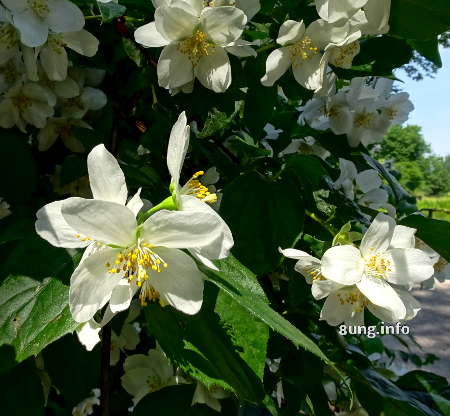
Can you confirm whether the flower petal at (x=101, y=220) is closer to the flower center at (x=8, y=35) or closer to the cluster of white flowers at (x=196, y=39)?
the cluster of white flowers at (x=196, y=39)

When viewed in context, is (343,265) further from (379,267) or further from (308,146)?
(308,146)

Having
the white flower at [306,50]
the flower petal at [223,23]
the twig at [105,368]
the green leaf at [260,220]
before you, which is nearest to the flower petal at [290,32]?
the white flower at [306,50]

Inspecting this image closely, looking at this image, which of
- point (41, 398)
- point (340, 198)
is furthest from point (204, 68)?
point (41, 398)

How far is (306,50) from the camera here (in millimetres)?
984

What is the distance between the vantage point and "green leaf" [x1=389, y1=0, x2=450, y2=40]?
884 millimetres

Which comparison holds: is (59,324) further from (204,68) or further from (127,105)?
(127,105)

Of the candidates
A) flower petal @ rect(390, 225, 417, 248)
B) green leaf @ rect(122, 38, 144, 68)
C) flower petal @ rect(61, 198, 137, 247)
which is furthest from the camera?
green leaf @ rect(122, 38, 144, 68)

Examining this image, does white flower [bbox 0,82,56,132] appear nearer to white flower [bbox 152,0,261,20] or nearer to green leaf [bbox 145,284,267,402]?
white flower [bbox 152,0,261,20]

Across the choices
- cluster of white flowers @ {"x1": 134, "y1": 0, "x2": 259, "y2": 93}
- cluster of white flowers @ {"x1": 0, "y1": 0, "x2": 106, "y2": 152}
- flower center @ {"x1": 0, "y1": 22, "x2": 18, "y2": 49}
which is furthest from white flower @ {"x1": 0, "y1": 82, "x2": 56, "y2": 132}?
cluster of white flowers @ {"x1": 134, "y1": 0, "x2": 259, "y2": 93}

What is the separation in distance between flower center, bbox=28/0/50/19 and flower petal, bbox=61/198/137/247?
0.46 metres

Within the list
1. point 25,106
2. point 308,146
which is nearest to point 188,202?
point 25,106

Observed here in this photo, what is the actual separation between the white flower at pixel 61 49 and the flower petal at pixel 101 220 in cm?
52

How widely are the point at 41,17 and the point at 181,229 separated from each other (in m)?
0.53

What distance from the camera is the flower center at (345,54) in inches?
39.5
